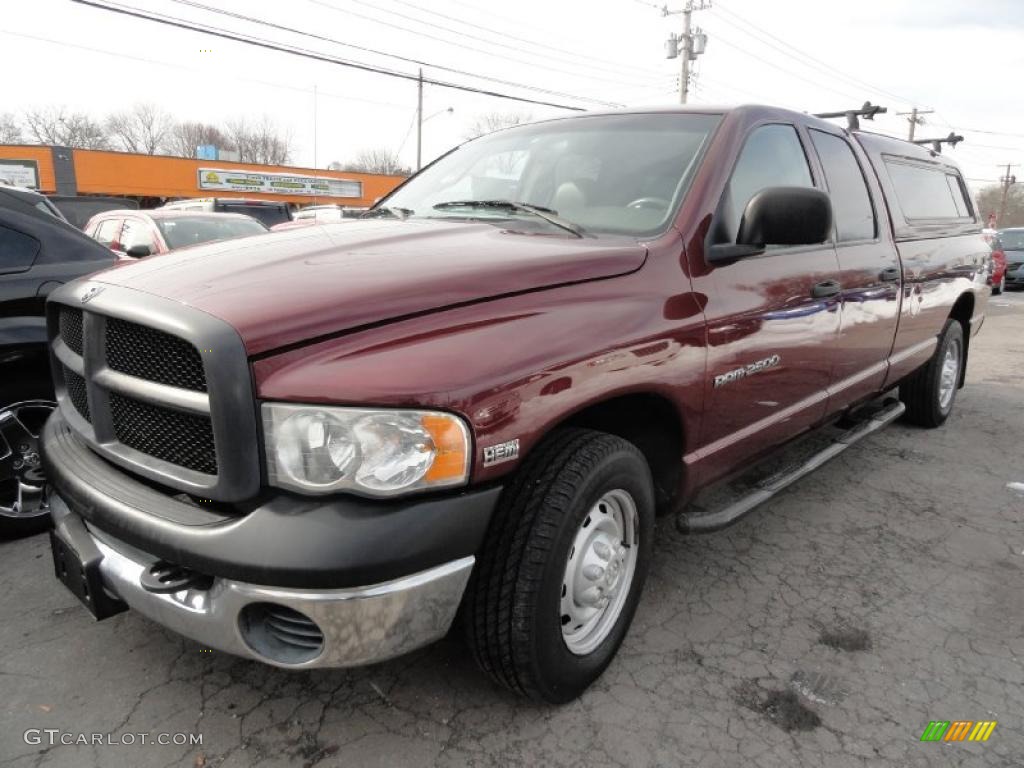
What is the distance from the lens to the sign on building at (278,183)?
31.5 metres

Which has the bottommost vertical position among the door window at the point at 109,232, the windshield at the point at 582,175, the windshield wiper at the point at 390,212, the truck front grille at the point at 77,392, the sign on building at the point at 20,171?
the truck front grille at the point at 77,392

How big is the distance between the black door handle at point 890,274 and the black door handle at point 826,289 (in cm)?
60

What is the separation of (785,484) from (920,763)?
131 cm

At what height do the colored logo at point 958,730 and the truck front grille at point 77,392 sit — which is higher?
the truck front grille at point 77,392

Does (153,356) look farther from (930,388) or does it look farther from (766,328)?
(930,388)

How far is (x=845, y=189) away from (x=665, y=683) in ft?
8.54

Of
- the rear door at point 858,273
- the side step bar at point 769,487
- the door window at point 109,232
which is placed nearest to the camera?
the side step bar at point 769,487

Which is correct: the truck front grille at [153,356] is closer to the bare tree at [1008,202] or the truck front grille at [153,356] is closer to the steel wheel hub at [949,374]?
the steel wheel hub at [949,374]

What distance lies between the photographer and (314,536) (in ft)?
5.15

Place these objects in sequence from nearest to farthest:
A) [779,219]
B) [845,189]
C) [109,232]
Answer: [779,219]
[845,189]
[109,232]

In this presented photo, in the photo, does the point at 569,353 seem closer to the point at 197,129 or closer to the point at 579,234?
the point at 579,234

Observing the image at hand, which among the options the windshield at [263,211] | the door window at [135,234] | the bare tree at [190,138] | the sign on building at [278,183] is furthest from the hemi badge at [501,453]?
the bare tree at [190,138]

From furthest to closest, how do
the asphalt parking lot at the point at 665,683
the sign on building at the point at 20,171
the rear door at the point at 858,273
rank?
the sign on building at the point at 20,171
the rear door at the point at 858,273
the asphalt parking lot at the point at 665,683

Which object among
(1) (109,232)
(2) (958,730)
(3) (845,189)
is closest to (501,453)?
(2) (958,730)
